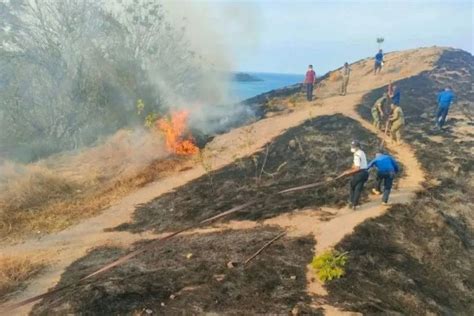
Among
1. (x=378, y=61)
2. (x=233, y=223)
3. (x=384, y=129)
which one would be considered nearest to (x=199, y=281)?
(x=233, y=223)

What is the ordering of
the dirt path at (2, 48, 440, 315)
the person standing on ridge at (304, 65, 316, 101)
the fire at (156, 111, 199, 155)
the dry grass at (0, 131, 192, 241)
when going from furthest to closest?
the person standing on ridge at (304, 65, 316, 101) < the fire at (156, 111, 199, 155) < the dry grass at (0, 131, 192, 241) < the dirt path at (2, 48, 440, 315)

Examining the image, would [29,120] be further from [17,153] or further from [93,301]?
[93,301]

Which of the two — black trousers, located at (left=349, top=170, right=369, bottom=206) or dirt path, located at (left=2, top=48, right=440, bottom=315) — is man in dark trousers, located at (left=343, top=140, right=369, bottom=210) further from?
dirt path, located at (left=2, top=48, right=440, bottom=315)

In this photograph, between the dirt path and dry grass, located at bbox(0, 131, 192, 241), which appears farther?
dry grass, located at bbox(0, 131, 192, 241)

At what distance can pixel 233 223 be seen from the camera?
13.6 meters

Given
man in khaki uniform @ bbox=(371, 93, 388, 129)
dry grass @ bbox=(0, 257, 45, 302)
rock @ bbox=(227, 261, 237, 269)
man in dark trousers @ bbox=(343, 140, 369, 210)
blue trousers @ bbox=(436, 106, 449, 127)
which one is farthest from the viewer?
man in khaki uniform @ bbox=(371, 93, 388, 129)

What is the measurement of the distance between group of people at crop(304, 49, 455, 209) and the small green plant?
2167 mm

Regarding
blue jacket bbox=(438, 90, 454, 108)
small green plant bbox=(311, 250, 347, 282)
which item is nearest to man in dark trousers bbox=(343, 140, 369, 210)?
small green plant bbox=(311, 250, 347, 282)

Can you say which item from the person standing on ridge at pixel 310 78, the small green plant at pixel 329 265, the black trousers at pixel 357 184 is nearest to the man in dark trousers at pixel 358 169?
the black trousers at pixel 357 184

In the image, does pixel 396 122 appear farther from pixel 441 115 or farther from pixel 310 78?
pixel 310 78

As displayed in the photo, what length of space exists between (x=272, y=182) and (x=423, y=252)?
6900 mm

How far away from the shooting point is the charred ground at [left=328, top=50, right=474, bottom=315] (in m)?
9.34

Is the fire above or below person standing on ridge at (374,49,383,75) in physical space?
below

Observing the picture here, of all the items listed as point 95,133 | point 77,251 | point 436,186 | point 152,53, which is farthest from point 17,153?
point 436,186
